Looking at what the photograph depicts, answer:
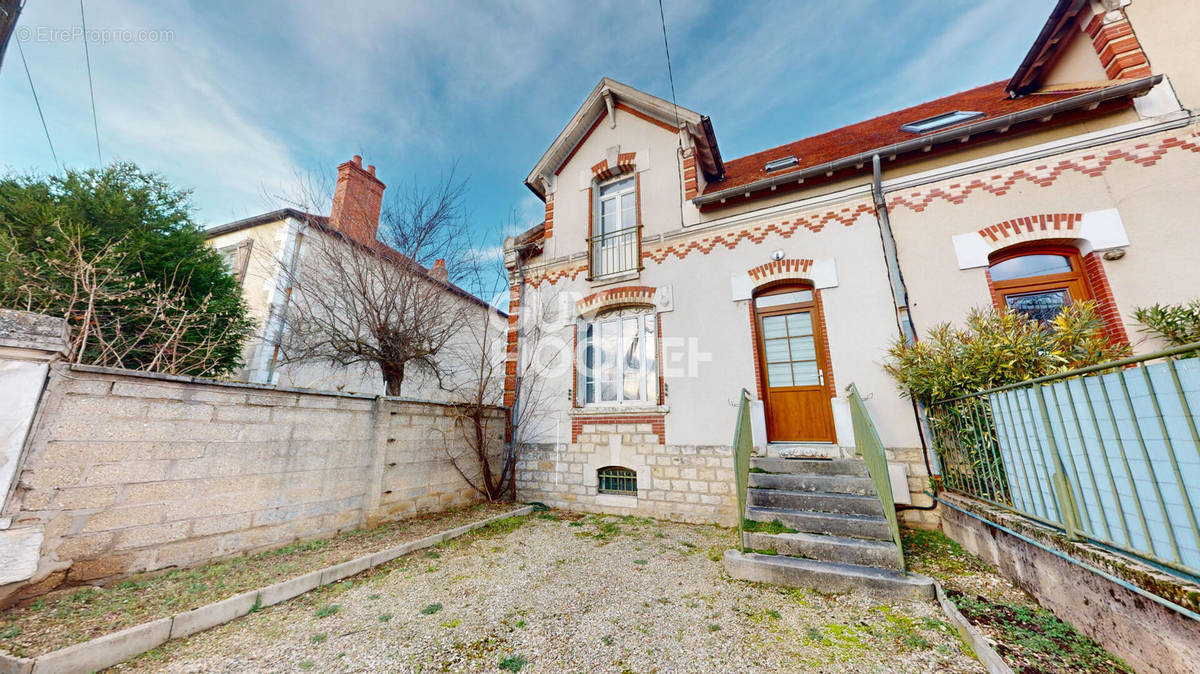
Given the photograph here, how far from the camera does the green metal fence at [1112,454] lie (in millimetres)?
1757

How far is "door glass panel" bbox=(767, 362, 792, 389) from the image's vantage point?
5.52 m

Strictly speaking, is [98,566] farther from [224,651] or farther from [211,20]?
[211,20]

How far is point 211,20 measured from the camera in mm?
5074

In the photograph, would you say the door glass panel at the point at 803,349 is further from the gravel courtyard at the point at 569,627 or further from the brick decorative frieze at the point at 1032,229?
the gravel courtyard at the point at 569,627

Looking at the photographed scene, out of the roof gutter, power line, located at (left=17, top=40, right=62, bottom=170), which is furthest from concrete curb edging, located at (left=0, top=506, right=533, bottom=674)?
the roof gutter

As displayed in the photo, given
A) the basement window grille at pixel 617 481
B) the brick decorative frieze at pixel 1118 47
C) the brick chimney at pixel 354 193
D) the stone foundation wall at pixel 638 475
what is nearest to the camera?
the brick decorative frieze at pixel 1118 47

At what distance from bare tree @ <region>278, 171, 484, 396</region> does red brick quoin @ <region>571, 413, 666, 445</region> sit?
291 centimetres

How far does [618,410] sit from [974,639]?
4421mm

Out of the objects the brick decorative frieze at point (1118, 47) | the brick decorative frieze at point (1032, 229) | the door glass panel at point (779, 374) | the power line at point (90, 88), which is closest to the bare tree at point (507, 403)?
the door glass panel at point (779, 374)

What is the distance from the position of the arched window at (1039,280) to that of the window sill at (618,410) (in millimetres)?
4414

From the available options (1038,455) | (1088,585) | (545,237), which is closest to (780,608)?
(1088,585)

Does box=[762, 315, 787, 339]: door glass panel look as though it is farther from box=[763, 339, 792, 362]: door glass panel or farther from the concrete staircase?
the concrete staircase

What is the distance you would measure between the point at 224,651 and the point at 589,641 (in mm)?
2255

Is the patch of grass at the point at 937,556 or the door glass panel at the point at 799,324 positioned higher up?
the door glass panel at the point at 799,324
